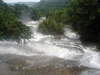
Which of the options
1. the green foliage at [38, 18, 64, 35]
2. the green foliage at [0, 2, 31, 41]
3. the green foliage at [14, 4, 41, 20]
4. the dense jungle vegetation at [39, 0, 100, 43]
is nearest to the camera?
the green foliage at [0, 2, 31, 41]

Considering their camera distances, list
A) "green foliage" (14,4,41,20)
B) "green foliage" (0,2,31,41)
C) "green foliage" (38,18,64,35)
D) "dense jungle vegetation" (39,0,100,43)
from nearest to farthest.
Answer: "green foliage" (0,2,31,41)
"dense jungle vegetation" (39,0,100,43)
"green foliage" (38,18,64,35)
"green foliage" (14,4,41,20)

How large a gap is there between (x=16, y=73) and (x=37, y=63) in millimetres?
1685

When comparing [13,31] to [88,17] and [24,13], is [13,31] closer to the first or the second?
[88,17]

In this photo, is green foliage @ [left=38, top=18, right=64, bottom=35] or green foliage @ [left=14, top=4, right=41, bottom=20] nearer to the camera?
green foliage @ [left=38, top=18, right=64, bottom=35]

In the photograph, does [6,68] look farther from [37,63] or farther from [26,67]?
[37,63]

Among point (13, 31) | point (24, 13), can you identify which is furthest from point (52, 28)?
point (24, 13)

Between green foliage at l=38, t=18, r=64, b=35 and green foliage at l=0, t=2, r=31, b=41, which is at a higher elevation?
green foliage at l=0, t=2, r=31, b=41

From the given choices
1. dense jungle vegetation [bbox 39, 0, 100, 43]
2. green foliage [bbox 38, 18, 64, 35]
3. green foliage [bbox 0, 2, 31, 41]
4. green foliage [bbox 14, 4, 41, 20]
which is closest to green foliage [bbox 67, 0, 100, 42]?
dense jungle vegetation [bbox 39, 0, 100, 43]

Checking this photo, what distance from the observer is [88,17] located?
20734mm

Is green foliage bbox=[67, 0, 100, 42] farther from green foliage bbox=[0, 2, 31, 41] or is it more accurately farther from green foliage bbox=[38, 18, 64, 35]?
green foliage bbox=[0, 2, 31, 41]

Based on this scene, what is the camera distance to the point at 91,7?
2038 centimetres

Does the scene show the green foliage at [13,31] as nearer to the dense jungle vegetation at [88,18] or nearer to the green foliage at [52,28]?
the dense jungle vegetation at [88,18]

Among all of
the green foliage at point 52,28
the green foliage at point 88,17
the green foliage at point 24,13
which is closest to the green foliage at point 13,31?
the green foliage at point 88,17

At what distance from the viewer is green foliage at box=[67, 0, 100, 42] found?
66.2 feet
